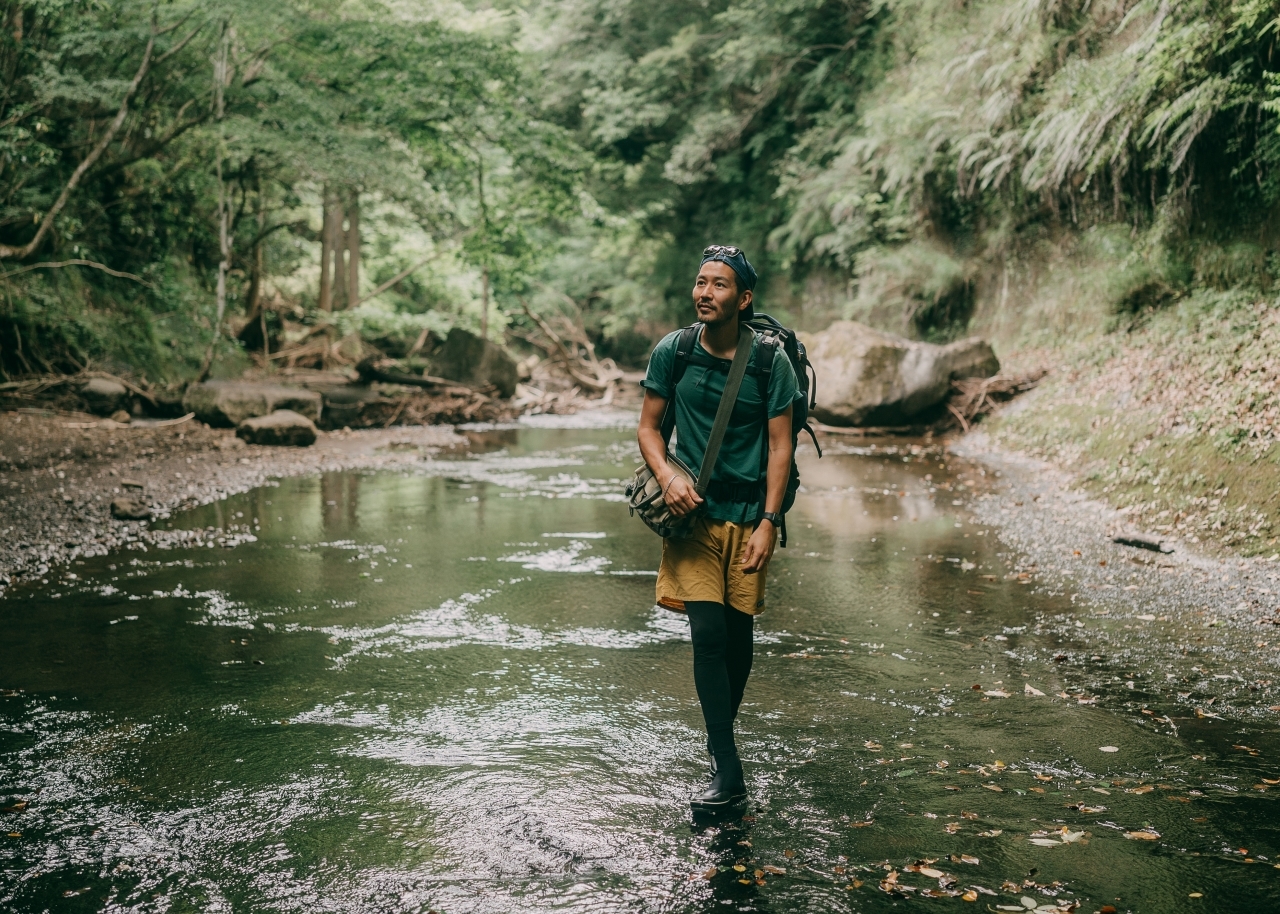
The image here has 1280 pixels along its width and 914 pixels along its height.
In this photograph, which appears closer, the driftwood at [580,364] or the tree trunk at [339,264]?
the tree trunk at [339,264]

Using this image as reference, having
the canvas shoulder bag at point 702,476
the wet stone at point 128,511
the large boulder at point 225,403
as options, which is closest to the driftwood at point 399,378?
the large boulder at point 225,403

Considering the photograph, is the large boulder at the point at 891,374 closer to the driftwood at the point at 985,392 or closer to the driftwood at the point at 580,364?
the driftwood at the point at 985,392

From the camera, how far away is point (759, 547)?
4.01 meters

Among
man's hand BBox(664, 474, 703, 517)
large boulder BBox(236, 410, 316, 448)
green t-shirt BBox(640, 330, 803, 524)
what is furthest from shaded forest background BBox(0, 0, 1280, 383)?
man's hand BBox(664, 474, 703, 517)

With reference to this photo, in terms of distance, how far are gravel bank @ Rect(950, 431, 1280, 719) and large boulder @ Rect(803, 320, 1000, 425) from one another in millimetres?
7680

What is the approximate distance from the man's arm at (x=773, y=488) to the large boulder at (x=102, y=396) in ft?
52.7

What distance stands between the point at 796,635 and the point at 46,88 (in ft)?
45.2

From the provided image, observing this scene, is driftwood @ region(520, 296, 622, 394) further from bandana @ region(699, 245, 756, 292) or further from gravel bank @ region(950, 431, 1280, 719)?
bandana @ region(699, 245, 756, 292)

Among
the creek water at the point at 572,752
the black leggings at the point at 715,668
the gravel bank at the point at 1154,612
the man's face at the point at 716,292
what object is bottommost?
the creek water at the point at 572,752

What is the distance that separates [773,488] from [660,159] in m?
30.4

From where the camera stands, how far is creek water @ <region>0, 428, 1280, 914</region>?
11.0 feet

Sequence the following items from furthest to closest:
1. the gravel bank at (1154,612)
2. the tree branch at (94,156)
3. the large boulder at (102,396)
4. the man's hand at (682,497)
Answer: the large boulder at (102,396) < the tree branch at (94,156) < the gravel bank at (1154,612) < the man's hand at (682,497)

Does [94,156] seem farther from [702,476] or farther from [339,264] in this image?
[702,476]

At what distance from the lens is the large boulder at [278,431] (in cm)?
1588
